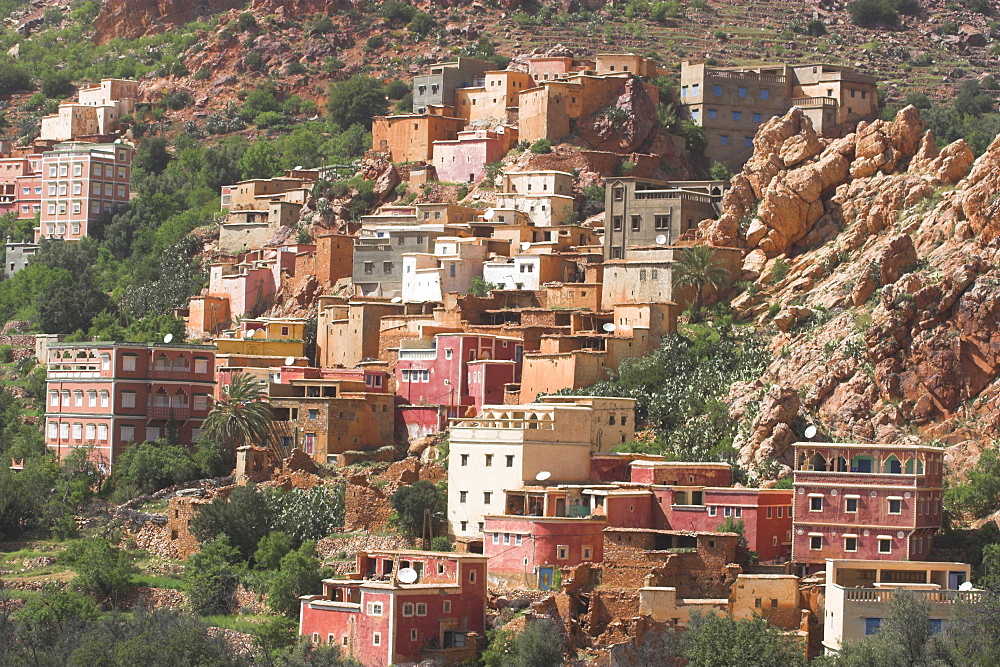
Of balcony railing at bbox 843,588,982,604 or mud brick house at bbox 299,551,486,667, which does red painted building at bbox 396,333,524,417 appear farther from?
balcony railing at bbox 843,588,982,604

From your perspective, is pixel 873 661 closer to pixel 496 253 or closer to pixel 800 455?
pixel 800 455

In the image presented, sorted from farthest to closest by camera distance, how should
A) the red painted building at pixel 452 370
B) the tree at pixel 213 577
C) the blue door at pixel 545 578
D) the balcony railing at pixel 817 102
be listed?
the balcony railing at pixel 817 102, the red painted building at pixel 452 370, the tree at pixel 213 577, the blue door at pixel 545 578

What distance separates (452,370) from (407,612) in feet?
64.7

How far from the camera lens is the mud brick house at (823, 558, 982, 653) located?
5800 cm

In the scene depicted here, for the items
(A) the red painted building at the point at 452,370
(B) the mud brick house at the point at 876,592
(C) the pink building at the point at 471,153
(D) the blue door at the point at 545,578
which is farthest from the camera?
(C) the pink building at the point at 471,153

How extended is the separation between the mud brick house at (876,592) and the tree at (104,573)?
21950 millimetres

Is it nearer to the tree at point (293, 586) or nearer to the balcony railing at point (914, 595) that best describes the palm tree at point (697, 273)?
the tree at point (293, 586)

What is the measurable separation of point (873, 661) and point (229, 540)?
22.6 m

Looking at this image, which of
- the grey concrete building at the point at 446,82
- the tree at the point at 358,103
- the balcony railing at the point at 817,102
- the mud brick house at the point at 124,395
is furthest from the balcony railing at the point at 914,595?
the tree at the point at 358,103

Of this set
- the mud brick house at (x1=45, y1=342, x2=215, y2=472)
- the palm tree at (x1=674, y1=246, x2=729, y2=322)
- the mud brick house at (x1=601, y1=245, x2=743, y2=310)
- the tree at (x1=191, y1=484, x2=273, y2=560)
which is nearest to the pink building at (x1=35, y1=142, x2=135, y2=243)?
the mud brick house at (x1=45, y1=342, x2=215, y2=472)

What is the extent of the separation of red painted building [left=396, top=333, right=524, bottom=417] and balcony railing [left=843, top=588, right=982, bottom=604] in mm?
21677

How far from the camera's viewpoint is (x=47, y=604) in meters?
64.2

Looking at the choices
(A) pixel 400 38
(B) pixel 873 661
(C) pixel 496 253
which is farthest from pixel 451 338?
(A) pixel 400 38

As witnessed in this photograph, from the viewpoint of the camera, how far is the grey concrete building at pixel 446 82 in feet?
366
